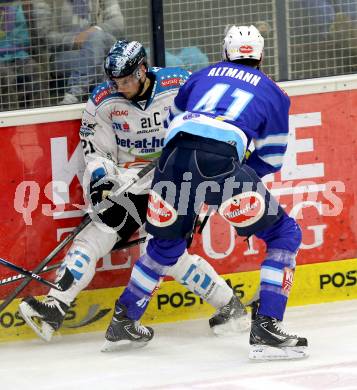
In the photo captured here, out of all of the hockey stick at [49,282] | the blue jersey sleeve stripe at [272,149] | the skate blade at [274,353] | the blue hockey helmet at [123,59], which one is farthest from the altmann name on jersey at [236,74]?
the hockey stick at [49,282]

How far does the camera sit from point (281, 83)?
20.7 feet

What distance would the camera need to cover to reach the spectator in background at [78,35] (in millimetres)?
6250

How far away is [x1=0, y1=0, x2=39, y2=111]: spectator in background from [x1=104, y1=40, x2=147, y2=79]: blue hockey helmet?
66cm

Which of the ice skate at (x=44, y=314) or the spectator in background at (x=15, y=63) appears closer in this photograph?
the ice skate at (x=44, y=314)

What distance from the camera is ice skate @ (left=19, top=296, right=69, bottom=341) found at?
18.9 ft

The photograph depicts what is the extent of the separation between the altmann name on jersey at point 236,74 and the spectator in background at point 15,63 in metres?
1.34

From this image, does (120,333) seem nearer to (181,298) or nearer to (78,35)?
(181,298)

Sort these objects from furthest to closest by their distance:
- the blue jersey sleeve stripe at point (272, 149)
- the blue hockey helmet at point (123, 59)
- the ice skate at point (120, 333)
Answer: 1. the blue hockey helmet at point (123, 59)
2. the ice skate at point (120, 333)
3. the blue jersey sleeve stripe at point (272, 149)

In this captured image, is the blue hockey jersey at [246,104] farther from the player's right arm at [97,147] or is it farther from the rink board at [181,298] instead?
the rink board at [181,298]

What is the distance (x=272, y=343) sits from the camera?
204 inches

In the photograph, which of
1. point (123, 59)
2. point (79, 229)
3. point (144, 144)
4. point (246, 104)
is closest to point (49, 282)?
point (79, 229)

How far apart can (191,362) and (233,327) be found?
2.20ft

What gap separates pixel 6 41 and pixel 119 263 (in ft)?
4.15

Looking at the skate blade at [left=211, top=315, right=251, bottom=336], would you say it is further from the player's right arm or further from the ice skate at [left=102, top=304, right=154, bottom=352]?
the player's right arm
